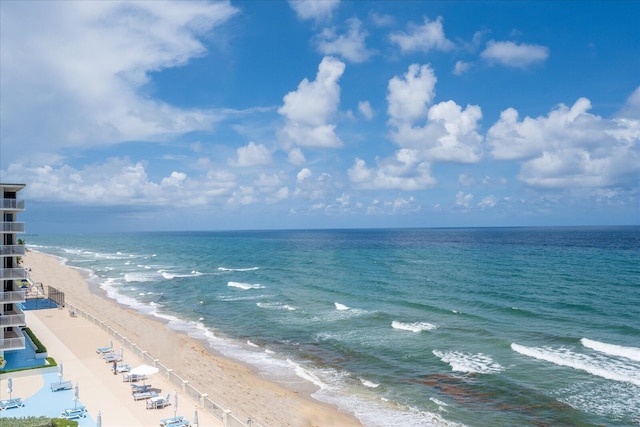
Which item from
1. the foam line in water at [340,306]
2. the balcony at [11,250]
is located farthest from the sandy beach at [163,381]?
Answer: the foam line in water at [340,306]

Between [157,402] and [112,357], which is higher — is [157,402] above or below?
below

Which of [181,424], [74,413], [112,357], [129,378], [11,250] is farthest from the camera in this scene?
[112,357]

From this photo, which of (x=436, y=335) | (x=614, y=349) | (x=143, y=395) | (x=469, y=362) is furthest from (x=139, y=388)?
(x=614, y=349)

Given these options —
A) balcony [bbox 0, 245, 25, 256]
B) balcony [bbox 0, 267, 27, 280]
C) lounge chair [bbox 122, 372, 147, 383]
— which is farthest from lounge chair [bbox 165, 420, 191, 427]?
balcony [bbox 0, 245, 25, 256]

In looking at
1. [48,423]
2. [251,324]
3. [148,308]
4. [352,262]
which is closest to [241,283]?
[148,308]

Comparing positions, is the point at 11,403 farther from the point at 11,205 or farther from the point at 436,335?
the point at 436,335

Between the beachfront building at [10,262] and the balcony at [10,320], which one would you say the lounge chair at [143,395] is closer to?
the beachfront building at [10,262]

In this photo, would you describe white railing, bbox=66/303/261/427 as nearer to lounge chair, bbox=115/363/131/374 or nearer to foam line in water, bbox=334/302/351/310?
lounge chair, bbox=115/363/131/374
